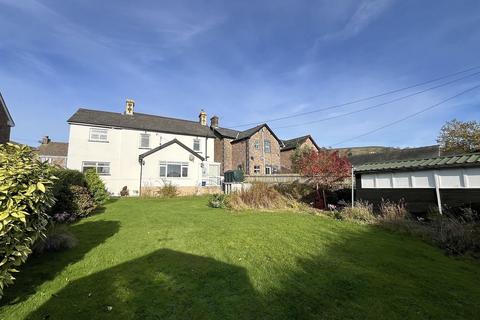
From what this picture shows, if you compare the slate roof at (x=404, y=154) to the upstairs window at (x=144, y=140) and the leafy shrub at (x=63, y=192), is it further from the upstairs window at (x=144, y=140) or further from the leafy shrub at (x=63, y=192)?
the leafy shrub at (x=63, y=192)

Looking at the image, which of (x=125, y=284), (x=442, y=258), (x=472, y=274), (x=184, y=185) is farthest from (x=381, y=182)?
(x=184, y=185)

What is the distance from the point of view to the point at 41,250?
5.05 m

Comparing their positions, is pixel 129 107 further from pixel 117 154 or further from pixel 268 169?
pixel 268 169

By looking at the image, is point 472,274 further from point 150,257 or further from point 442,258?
point 150,257

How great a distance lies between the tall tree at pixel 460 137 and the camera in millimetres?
26136

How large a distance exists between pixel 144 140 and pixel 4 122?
973 cm

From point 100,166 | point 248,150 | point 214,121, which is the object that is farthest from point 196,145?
point 100,166

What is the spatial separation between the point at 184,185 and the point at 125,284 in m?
18.6

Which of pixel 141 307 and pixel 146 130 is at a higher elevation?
pixel 146 130

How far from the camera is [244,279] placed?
4.05m

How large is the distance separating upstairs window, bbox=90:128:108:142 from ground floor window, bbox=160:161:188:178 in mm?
5448

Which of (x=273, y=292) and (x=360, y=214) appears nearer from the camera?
(x=273, y=292)

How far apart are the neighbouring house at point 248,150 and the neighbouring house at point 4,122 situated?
19.2 metres

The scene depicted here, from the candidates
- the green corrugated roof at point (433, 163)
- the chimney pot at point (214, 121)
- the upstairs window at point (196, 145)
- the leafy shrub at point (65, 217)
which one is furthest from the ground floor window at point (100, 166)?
the green corrugated roof at point (433, 163)
